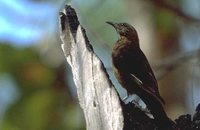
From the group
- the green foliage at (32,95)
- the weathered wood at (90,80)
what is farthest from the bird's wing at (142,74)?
the green foliage at (32,95)

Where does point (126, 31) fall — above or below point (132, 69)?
above

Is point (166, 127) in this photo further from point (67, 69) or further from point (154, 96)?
point (67, 69)

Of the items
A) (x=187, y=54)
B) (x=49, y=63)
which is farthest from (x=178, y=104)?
(x=187, y=54)

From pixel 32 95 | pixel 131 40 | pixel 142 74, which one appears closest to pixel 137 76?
pixel 142 74

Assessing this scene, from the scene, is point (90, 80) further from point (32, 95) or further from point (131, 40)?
point (32, 95)

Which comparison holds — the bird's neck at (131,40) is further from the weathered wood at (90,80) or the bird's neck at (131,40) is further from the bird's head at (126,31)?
the weathered wood at (90,80)

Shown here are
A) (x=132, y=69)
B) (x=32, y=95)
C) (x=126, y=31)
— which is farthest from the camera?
(x=32, y=95)

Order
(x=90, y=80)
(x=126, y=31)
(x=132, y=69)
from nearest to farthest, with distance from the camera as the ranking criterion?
(x=90, y=80) → (x=132, y=69) → (x=126, y=31)
